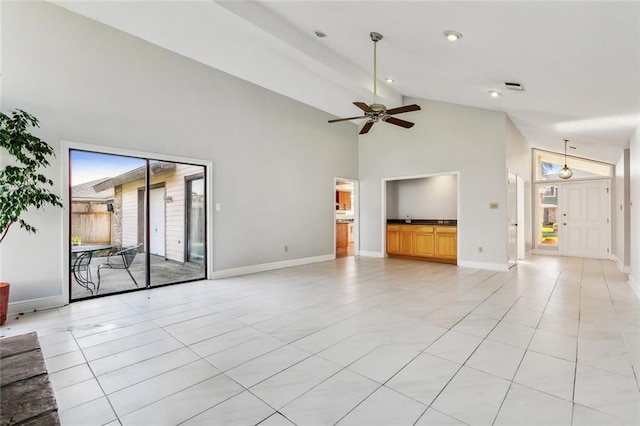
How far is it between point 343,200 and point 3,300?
30.5ft

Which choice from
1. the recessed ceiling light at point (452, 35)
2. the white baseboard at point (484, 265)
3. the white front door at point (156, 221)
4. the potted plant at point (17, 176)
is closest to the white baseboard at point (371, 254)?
the white baseboard at point (484, 265)

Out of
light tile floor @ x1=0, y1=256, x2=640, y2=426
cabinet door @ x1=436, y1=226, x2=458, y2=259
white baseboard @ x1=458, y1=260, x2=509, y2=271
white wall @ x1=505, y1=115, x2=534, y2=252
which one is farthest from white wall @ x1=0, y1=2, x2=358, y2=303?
white wall @ x1=505, y1=115, x2=534, y2=252

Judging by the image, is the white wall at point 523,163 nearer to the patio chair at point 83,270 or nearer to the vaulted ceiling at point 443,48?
the vaulted ceiling at point 443,48

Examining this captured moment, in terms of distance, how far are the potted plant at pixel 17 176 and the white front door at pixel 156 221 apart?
4.51 ft

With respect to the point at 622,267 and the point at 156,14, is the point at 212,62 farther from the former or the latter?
the point at 622,267

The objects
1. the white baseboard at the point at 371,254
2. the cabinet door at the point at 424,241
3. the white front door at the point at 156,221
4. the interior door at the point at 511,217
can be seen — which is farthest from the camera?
the white baseboard at the point at 371,254

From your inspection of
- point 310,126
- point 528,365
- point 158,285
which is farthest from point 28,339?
point 310,126

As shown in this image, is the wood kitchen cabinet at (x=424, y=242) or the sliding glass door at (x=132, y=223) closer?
the sliding glass door at (x=132, y=223)

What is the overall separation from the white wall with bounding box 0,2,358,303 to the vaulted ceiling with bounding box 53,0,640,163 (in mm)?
362

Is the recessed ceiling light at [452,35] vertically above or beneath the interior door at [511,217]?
above

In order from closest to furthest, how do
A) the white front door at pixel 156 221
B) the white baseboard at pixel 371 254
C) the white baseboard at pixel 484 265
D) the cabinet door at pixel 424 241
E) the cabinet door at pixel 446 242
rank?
the white front door at pixel 156 221, the white baseboard at pixel 484 265, the cabinet door at pixel 446 242, the cabinet door at pixel 424 241, the white baseboard at pixel 371 254

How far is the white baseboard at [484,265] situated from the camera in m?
6.13

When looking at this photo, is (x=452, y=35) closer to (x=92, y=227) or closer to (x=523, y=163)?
(x=92, y=227)

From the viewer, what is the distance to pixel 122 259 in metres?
4.77
